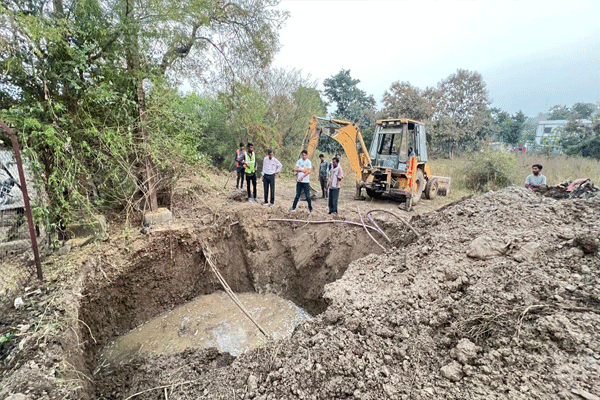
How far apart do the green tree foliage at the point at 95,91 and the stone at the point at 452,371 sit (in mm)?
4911

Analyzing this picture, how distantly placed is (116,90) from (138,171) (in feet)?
4.70

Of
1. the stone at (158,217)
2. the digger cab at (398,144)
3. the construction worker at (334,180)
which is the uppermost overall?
the digger cab at (398,144)

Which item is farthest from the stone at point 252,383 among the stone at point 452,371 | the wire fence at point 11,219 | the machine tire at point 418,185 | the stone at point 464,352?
the machine tire at point 418,185

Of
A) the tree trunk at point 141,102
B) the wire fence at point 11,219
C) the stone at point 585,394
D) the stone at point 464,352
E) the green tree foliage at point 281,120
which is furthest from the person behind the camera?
the green tree foliage at point 281,120

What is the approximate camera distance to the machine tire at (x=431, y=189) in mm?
9023

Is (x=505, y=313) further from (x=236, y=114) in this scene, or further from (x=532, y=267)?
(x=236, y=114)

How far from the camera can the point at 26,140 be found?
11.6 ft

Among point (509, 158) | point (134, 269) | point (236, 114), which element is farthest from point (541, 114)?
point (134, 269)

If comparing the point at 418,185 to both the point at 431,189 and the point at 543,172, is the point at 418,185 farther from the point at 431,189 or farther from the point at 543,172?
the point at 543,172

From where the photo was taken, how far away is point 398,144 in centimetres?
817

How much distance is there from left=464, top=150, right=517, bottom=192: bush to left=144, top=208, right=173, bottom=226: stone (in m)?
10.9

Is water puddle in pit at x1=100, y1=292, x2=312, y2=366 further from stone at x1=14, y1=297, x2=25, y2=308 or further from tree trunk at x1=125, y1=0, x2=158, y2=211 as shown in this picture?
tree trunk at x1=125, y1=0, x2=158, y2=211

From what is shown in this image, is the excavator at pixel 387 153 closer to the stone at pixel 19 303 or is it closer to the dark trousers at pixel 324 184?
the dark trousers at pixel 324 184

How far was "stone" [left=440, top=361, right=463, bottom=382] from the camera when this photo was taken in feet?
6.37
